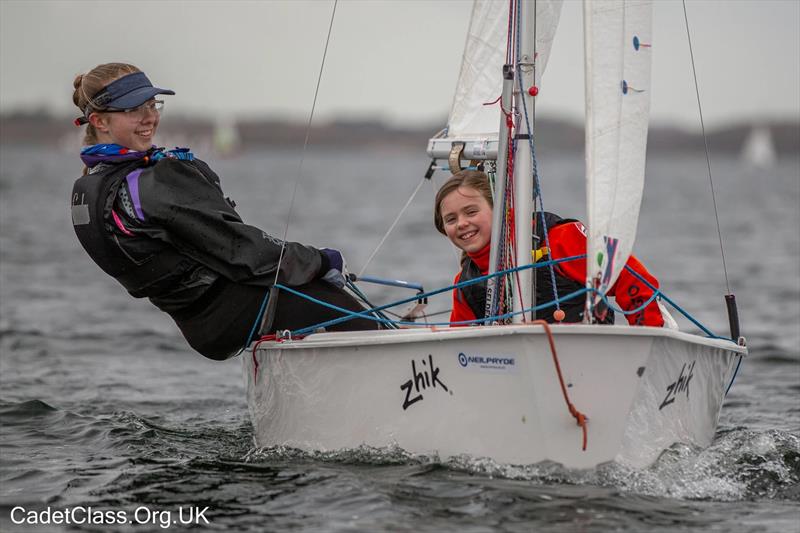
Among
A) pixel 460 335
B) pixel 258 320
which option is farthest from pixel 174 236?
pixel 460 335

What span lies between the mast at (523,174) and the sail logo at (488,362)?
0.31 meters

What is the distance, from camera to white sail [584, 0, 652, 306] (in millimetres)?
4387

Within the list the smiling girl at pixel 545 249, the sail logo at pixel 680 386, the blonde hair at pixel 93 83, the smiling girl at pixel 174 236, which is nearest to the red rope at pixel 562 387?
the sail logo at pixel 680 386

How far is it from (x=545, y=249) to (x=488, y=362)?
0.88m

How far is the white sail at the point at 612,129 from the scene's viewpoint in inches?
173

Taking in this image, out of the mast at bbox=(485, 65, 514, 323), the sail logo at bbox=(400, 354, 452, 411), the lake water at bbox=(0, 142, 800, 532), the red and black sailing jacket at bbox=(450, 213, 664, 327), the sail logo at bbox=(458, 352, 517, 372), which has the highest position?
the mast at bbox=(485, 65, 514, 323)

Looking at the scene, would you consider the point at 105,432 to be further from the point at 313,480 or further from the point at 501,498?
the point at 501,498

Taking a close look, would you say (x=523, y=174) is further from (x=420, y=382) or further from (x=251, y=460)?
(x=251, y=460)

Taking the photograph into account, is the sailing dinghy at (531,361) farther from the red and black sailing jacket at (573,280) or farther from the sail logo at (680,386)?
the red and black sailing jacket at (573,280)

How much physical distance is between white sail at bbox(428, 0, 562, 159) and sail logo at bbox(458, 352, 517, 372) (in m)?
1.62

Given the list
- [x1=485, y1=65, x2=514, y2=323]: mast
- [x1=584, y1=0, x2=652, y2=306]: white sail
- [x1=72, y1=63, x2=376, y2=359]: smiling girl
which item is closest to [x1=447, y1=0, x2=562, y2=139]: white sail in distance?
[x1=485, y1=65, x2=514, y2=323]: mast

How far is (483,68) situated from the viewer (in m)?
5.96

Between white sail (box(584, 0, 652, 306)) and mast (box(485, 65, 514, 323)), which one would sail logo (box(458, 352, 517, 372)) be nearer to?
white sail (box(584, 0, 652, 306))

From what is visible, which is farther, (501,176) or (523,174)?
(501,176)
